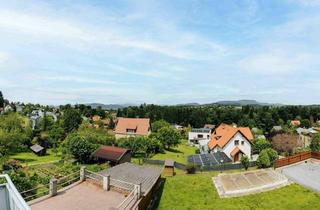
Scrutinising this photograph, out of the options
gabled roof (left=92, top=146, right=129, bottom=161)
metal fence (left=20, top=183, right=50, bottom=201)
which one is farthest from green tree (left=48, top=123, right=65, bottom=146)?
metal fence (left=20, top=183, right=50, bottom=201)

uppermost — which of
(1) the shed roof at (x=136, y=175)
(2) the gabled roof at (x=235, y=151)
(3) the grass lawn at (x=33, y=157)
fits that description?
(1) the shed roof at (x=136, y=175)

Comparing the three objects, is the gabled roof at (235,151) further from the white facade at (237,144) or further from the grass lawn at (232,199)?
the grass lawn at (232,199)

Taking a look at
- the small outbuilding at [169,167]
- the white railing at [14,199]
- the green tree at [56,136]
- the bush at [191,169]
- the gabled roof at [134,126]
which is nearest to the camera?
the white railing at [14,199]

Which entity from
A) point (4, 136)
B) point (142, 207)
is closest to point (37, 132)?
point (4, 136)

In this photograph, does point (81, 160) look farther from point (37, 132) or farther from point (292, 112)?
point (292, 112)

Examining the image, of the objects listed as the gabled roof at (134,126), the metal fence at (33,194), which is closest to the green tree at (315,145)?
the gabled roof at (134,126)

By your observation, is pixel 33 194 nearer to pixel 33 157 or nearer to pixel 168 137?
pixel 168 137
